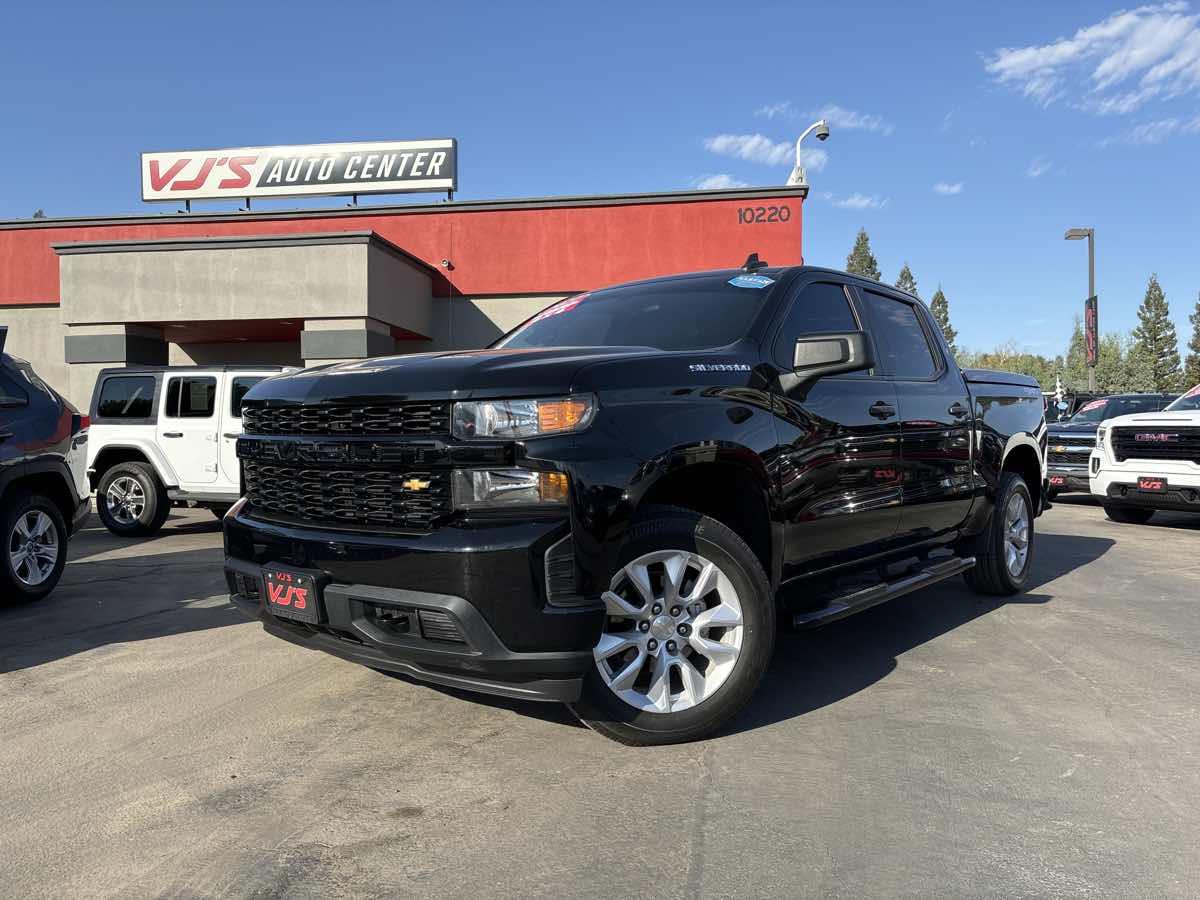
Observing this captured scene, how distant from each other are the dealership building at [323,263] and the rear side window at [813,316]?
14.1 metres

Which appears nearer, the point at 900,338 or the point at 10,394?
the point at 900,338

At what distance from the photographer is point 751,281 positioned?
422 cm

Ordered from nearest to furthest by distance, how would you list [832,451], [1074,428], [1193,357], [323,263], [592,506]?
[592,506]
[832,451]
[1074,428]
[323,263]
[1193,357]

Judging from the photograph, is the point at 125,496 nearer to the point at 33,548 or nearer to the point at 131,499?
the point at 131,499

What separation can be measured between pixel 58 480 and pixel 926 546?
5.92m

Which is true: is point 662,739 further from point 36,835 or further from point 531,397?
point 36,835

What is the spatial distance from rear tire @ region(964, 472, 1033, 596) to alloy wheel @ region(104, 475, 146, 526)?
8.42 meters

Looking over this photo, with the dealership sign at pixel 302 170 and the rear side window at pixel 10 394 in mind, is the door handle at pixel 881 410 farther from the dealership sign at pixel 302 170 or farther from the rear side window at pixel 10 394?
the dealership sign at pixel 302 170

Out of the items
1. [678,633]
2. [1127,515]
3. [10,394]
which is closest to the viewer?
[678,633]

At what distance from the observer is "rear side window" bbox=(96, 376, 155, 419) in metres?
9.56

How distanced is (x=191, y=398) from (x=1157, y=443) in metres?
10.7

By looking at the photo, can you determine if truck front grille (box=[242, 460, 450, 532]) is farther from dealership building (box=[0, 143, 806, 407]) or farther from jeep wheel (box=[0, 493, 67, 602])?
dealership building (box=[0, 143, 806, 407])

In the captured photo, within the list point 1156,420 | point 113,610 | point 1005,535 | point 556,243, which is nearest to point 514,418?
point 113,610

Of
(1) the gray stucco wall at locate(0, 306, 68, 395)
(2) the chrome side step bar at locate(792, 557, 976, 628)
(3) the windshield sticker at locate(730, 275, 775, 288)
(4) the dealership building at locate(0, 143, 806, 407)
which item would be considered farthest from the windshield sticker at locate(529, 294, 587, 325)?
(1) the gray stucco wall at locate(0, 306, 68, 395)
